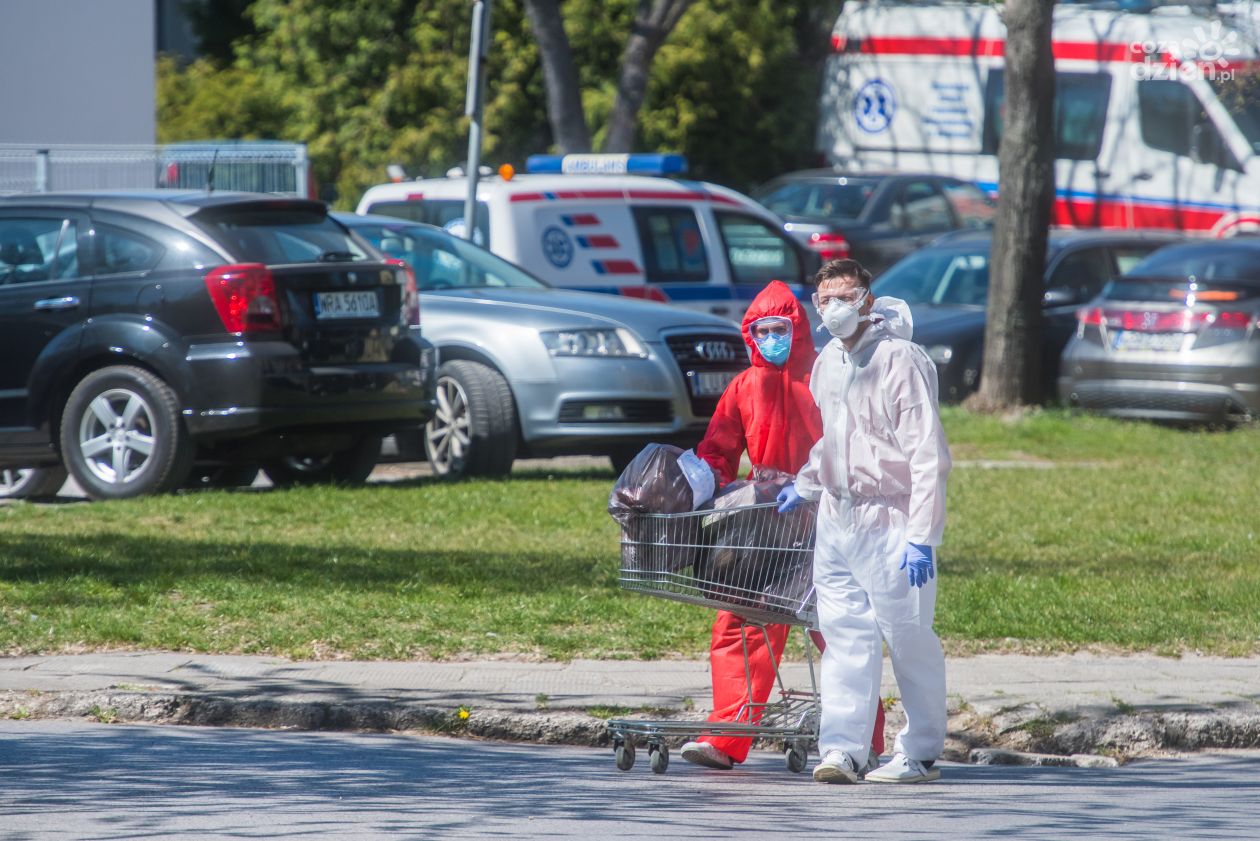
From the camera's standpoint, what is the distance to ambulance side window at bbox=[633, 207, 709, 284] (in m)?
15.4

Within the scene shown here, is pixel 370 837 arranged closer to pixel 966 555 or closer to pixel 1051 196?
pixel 966 555

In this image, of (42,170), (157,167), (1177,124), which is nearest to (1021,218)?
(1177,124)

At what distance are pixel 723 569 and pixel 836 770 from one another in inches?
26.9

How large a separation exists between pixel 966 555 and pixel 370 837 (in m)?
5.17

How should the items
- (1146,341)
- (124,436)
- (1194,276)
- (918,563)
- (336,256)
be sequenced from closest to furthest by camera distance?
(918,563) → (124,436) → (336,256) → (1146,341) → (1194,276)

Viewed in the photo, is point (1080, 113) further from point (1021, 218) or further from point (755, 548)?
point (755, 548)

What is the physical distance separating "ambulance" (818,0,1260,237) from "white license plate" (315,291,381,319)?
37.6ft

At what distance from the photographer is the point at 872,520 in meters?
5.69

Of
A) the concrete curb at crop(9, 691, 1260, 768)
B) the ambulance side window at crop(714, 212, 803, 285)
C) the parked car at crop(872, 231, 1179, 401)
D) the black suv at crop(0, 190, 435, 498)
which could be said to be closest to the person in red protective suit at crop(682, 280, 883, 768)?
the concrete curb at crop(9, 691, 1260, 768)

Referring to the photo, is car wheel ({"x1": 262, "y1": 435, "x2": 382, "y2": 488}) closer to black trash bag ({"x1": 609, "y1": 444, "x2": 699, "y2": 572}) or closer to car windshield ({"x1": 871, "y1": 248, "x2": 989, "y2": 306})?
black trash bag ({"x1": 609, "y1": 444, "x2": 699, "y2": 572})

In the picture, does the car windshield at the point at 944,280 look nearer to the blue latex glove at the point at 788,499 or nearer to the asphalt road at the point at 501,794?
the asphalt road at the point at 501,794

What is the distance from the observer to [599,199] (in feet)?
49.8

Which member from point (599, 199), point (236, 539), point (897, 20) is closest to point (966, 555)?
point (236, 539)

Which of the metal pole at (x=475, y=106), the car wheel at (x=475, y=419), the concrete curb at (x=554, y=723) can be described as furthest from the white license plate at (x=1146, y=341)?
the concrete curb at (x=554, y=723)
